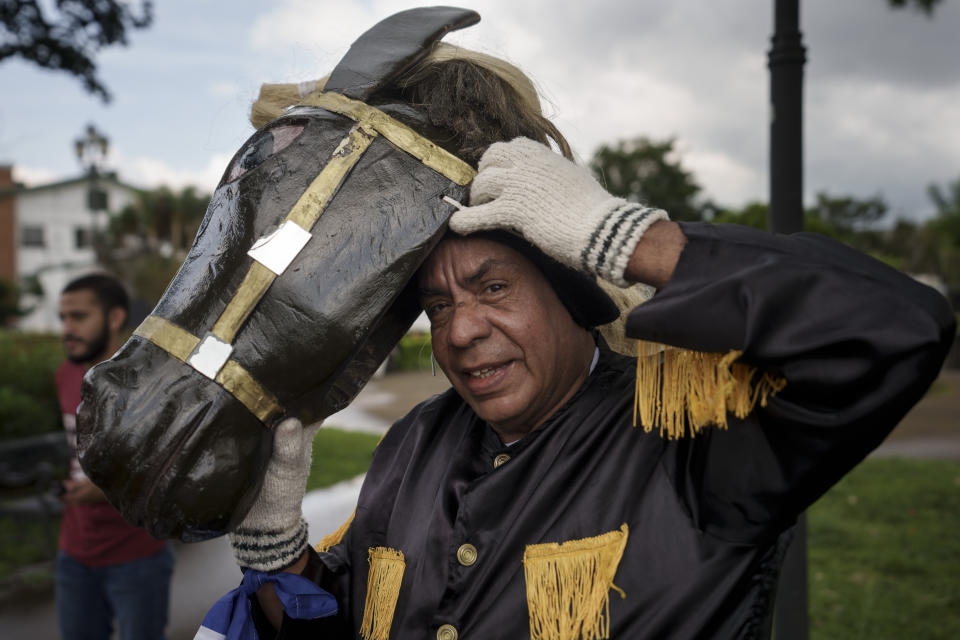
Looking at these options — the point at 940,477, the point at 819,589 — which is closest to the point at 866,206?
the point at 940,477

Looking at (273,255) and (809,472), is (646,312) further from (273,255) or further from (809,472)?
(273,255)

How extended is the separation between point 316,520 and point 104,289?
294cm

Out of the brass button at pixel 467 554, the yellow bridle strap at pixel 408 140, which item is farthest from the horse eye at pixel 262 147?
the brass button at pixel 467 554

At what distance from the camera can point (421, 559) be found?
1746mm

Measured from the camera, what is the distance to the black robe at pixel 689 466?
120cm

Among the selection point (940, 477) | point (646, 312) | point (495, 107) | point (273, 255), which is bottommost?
point (940, 477)

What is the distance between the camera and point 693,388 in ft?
4.60

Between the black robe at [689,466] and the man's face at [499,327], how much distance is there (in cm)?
11

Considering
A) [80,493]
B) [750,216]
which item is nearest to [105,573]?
[80,493]

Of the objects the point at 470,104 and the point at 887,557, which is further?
the point at 887,557

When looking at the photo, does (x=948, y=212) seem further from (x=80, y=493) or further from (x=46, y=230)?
(x=46, y=230)

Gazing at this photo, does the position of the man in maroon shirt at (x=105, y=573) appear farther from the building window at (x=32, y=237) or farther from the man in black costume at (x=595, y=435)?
the building window at (x=32, y=237)

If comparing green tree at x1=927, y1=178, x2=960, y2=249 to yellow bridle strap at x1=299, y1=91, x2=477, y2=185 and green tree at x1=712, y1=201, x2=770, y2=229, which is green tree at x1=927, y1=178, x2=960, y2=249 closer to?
green tree at x1=712, y1=201, x2=770, y2=229

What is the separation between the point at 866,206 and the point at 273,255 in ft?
199
